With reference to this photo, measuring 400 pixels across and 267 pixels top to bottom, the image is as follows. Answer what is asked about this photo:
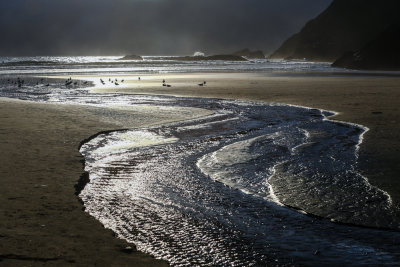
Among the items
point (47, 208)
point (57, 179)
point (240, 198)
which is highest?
point (57, 179)

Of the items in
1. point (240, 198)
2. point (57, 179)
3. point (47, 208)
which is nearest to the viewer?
point (47, 208)

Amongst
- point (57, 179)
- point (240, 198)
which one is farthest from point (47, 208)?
point (240, 198)

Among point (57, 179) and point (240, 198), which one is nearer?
point (240, 198)

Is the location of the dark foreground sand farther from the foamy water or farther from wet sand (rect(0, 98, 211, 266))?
the foamy water

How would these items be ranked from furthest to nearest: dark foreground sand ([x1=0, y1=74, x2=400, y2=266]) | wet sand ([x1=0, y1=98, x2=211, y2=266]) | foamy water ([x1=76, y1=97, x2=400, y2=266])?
foamy water ([x1=76, y1=97, x2=400, y2=266])
dark foreground sand ([x1=0, y1=74, x2=400, y2=266])
wet sand ([x1=0, y1=98, x2=211, y2=266])

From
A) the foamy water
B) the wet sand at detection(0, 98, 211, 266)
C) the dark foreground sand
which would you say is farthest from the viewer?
the foamy water

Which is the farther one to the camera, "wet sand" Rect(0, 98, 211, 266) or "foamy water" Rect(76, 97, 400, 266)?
"foamy water" Rect(76, 97, 400, 266)

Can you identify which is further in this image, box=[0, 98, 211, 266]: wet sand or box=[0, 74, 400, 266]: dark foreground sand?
box=[0, 74, 400, 266]: dark foreground sand

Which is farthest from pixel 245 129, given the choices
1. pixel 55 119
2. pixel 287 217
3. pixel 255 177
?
pixel 287 217

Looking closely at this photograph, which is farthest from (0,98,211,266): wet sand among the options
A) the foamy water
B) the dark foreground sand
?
the foamy water

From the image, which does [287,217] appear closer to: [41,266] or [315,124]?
[41,266]

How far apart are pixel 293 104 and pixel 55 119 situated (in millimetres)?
14416

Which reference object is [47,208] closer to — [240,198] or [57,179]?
[57,179]

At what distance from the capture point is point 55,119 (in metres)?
A: 18.4
